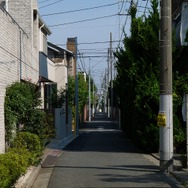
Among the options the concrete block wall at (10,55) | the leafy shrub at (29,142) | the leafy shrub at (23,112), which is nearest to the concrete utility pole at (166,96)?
the leafy shrub at (29,142)

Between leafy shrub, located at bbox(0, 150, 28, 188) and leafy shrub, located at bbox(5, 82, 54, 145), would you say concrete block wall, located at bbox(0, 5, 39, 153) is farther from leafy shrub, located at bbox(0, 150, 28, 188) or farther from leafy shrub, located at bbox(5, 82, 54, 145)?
leafy shrub, located at bbox(0, 150, 28, 188)

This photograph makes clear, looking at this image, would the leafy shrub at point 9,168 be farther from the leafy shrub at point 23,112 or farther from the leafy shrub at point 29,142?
the leafy shrub at point 23,112

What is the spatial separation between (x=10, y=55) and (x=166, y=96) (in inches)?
206

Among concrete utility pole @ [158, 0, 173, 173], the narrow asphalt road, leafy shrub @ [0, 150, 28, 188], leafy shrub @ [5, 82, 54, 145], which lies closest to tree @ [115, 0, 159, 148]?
the narrow asphalt road

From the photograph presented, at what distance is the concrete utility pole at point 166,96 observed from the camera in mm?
13891

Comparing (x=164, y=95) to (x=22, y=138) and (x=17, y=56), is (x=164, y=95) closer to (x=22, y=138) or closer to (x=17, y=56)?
(x=22, y=138)

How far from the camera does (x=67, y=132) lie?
34.3m

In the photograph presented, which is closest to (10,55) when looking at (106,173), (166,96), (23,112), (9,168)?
(23,112)

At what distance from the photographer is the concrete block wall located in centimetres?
1391

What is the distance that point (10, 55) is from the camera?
15641mm

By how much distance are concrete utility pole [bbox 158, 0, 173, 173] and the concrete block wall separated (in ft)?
15.0

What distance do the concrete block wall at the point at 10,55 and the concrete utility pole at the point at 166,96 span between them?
456cm

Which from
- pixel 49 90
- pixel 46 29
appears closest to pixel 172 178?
pixel 46 29

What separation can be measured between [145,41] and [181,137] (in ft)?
15.3
